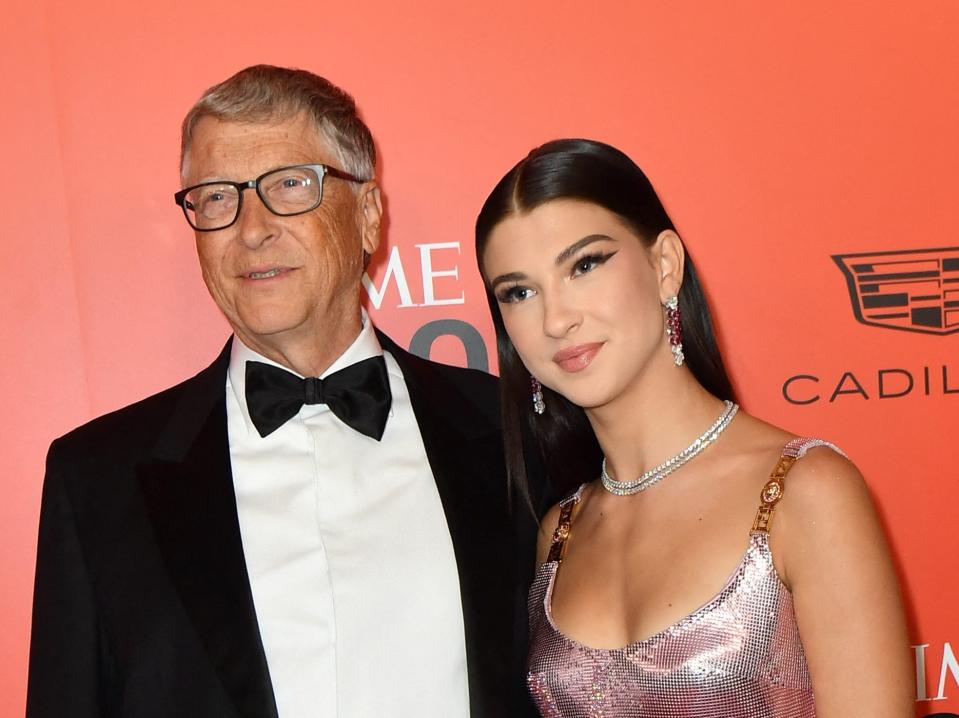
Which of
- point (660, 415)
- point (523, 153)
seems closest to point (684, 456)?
point (660, 415)

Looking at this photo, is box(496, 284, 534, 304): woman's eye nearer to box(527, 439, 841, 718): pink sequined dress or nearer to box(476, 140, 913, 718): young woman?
box(476, 140, 913, 718): young woman

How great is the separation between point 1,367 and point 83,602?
2.59 feet

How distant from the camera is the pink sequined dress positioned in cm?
159

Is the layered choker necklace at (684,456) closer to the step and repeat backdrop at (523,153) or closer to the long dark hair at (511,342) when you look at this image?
the long dark hair at (511,342)

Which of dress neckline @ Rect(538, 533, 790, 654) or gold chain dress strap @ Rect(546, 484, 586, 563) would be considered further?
gold chain dress strap @ Rect(546, 484, 586, 563)

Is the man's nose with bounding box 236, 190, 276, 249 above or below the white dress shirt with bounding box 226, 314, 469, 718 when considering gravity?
above

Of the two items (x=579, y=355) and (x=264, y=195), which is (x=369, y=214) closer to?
(x=264, y=195)

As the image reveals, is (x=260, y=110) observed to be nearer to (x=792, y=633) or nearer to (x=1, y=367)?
(x=1, y=367)

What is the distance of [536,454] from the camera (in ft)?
6.81

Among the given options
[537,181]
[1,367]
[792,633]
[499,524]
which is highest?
[537,181]

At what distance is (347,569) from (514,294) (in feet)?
1.80

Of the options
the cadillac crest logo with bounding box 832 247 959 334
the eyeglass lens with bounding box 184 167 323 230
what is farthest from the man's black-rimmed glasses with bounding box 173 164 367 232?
the cadillac crest logo with bounding box 832 247 959 334

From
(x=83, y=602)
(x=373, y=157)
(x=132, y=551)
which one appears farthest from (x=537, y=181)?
(x=83, y=602)

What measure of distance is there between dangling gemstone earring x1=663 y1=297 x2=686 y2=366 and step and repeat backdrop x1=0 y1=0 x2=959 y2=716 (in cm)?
64
